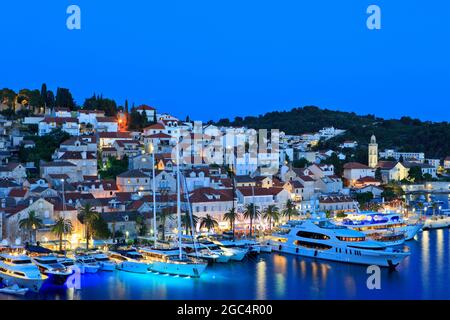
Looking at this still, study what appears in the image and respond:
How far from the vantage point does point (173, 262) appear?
1969 centimetres

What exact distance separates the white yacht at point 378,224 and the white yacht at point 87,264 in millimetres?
10893

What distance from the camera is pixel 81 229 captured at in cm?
2355

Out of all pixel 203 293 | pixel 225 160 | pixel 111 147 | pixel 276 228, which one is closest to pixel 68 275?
pixel 203 293

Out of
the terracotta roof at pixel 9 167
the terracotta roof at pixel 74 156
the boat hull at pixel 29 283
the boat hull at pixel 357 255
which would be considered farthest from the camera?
the terracotta roof at pixel 74 156

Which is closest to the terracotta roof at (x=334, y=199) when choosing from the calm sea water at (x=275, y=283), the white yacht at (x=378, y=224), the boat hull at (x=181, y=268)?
the white yacht at (x=378, y=224)

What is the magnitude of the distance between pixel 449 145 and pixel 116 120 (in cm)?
3953

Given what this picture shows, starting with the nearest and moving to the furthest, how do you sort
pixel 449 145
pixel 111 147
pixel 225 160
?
pixel 111 147 → pixel 225 160 → pixel 449 145

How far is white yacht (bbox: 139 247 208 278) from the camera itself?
19359 millimetres

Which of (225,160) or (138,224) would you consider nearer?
(138,224)

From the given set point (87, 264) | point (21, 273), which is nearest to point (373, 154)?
point (87, 264)

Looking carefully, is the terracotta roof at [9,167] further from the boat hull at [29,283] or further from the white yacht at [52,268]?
the boat hull at [29,283]

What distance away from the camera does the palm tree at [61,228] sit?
21.6 m

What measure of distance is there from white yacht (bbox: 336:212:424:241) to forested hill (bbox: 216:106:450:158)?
40.2 meters

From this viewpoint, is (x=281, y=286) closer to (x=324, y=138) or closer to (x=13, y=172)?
(x=13, y=172)
